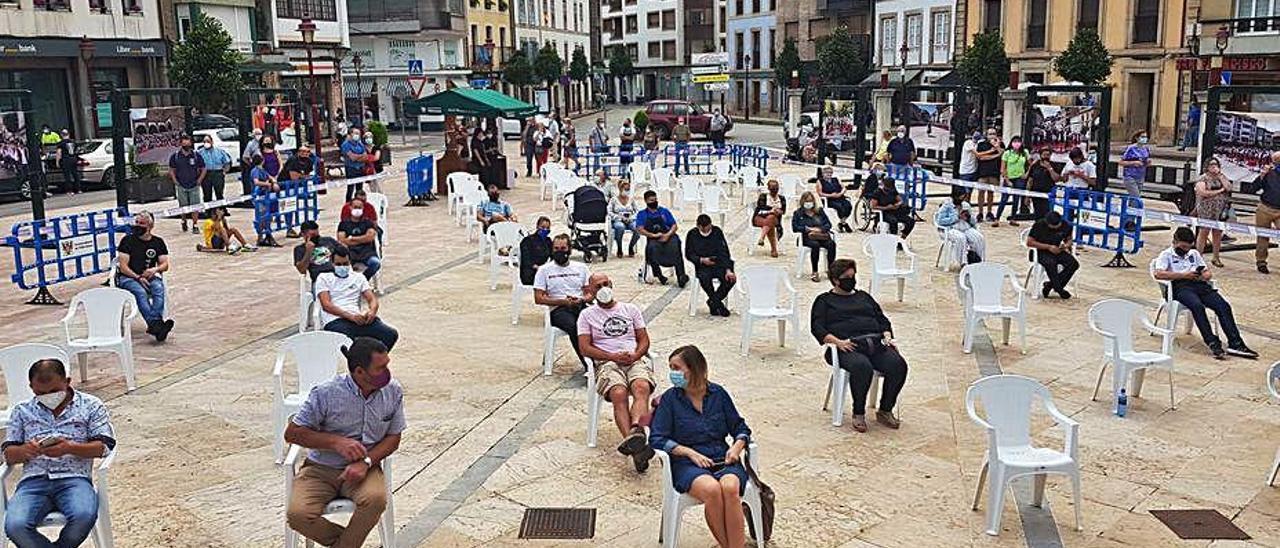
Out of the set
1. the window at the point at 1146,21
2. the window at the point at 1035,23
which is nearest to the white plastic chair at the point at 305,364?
the window at the point at 1146,21

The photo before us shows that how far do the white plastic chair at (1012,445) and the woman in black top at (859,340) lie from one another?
127cm

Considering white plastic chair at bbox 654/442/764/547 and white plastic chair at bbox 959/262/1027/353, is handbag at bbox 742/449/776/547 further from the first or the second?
white plastic chair at bbox 959/262/1027/353

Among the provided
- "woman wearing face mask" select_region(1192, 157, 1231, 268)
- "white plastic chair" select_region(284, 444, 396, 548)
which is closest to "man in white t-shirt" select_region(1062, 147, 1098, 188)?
"woman wearing face mask" select_region(1192, 157, 1231, 268)

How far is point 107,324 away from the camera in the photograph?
29.7 ft

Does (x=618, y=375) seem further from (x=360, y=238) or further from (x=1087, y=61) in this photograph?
(x=1087, y=61)

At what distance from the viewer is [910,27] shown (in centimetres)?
4819

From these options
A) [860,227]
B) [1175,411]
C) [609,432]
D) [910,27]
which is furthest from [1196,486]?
[910,27]

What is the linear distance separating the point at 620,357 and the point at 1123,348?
12.3 ft

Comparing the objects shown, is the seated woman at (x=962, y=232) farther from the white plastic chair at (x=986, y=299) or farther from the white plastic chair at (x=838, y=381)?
the white plastic chair at (x=838, y=381)

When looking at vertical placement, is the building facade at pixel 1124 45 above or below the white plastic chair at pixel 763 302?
above

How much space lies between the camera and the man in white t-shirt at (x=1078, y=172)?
16.6 m

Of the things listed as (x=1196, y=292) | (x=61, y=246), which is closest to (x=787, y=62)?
(x=61, y=246)

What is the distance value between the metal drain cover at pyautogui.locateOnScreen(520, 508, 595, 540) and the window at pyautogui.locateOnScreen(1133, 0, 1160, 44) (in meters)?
32.9

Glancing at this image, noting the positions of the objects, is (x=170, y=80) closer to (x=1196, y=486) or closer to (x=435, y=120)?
(x=435, y=120)
